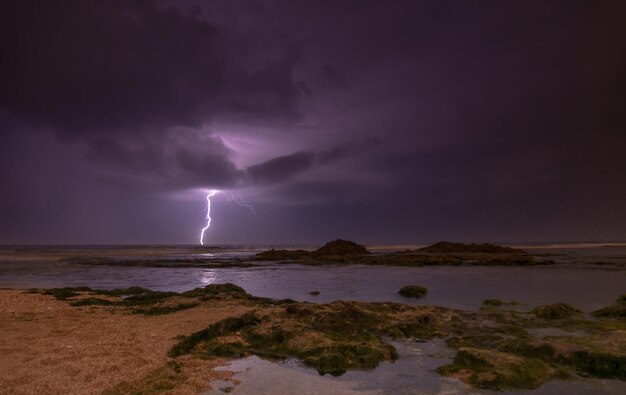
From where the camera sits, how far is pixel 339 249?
60.4 meters

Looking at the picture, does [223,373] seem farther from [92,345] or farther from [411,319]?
[411,319]

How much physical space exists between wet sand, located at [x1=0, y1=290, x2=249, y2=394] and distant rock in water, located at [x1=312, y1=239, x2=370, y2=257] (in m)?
44.0

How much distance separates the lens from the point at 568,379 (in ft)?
22.3

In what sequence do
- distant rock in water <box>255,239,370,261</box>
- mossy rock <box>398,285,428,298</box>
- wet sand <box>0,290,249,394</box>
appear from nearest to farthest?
wet sand <box>0,290,249,394</box> < mossy rock <box>398,285,428,298</box> < distant rock in water <box>255,239,370,261</box>

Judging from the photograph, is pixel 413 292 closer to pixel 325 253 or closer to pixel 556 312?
pixel 556 312

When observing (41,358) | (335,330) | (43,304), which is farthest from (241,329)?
(43,304)

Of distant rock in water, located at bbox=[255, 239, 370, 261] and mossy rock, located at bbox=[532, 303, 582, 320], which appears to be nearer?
mossy rock, located at bbox=[532, 303, 582, 320]

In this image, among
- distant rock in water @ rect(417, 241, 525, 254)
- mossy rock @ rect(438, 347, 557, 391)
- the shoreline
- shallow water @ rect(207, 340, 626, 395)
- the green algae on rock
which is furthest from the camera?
distant rock in water @ rect(417, 241, 525, 254)

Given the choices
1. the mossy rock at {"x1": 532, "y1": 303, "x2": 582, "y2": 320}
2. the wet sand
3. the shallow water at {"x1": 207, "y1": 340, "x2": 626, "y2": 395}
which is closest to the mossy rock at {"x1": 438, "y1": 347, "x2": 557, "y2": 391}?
the shallow water at {"x1": 207, "y1": 340, "x2": 626, "y2": 395}

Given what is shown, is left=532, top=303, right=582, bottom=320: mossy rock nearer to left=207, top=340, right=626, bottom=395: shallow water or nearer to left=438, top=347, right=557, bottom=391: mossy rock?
left=438, top=347, right=557, bottom=391: mossy rock

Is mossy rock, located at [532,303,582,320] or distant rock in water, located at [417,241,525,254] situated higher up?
distant rock in water, located at [417,241,525,254]

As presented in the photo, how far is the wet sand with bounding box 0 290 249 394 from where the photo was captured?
6.42 meters

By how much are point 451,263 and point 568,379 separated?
3691 centimetres

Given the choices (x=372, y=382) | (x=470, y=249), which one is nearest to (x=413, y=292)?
(x=372, y=382)
